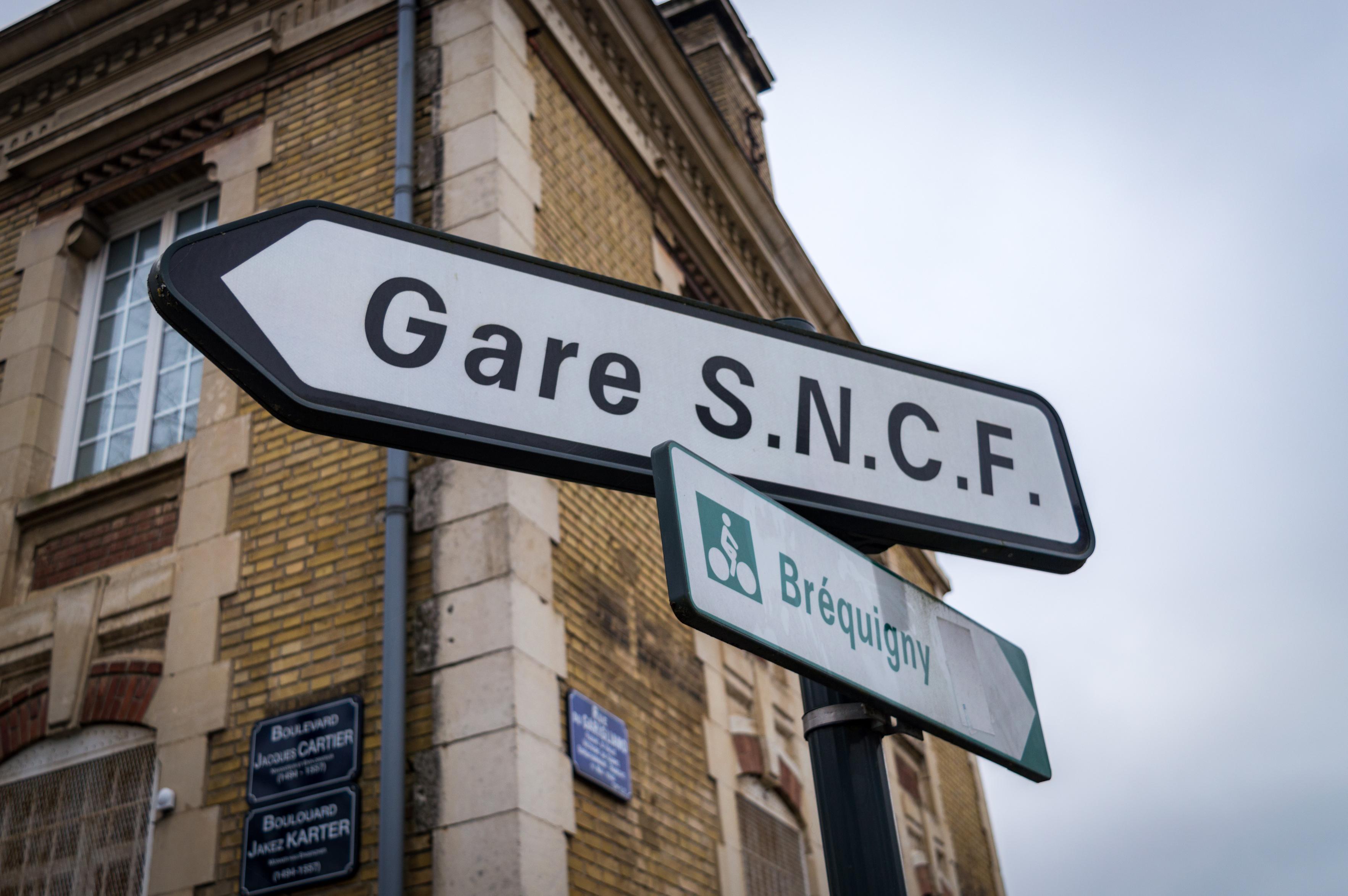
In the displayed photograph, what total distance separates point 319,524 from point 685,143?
601 cm

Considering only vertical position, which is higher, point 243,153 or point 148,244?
point 243,153

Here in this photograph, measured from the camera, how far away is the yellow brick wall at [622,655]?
6.56 m

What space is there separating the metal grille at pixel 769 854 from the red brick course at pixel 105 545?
4.33 m

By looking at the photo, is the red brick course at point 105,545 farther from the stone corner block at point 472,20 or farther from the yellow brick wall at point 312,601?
the stone corner block at point 472,20

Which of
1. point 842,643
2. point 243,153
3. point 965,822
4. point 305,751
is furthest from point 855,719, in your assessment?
point 965,822

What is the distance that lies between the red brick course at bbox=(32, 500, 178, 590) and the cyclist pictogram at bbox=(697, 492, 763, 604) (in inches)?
247

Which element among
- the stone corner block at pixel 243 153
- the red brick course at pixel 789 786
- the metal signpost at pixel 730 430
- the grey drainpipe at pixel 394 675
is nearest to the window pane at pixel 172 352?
the stone corner block at pixel 243 153

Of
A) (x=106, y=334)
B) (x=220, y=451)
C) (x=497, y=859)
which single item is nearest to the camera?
(x=497, y=859)

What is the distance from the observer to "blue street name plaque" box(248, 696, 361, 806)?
236 inches

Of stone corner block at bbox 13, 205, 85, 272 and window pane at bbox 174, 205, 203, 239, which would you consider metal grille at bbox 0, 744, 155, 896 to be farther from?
stone corner block at bbox 13, 205, 85, 272

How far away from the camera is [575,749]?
624 cm

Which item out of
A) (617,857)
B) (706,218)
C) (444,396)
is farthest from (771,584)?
(706,218)

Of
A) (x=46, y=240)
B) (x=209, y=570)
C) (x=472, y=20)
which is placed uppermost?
(x=472, y=20)

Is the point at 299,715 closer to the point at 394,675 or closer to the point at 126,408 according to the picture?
the point at 394,675
